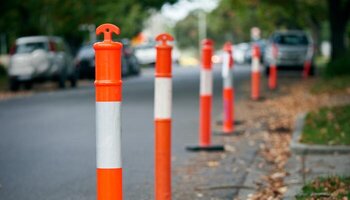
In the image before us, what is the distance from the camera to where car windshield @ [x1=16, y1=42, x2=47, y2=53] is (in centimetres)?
2656

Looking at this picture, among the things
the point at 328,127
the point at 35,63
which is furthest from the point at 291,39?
the point at 328,127

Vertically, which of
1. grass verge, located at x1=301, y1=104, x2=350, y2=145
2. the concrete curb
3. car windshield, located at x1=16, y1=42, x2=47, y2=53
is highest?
car windshield, located at x1=16, y1=42, x2=47, y2=53

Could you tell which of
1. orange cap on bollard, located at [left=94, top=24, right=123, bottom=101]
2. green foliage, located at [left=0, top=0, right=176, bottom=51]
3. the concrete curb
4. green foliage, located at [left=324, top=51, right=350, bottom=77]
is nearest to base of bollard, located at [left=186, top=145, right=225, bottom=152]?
the concrete curb

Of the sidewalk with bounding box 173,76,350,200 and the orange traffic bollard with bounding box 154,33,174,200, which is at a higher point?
the orange traffic bollard with bounding box 154,33,174,200

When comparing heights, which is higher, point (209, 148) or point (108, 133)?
point (108, 133)

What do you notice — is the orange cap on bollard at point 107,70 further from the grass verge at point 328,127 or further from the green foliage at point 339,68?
the green foliage at point 339,68

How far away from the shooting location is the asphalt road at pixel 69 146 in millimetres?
7578

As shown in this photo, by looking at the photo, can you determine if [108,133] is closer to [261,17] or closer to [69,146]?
[69,146]

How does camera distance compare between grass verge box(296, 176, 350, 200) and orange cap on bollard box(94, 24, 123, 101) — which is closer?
orange cap on bollard box(94, 24, 123, 101)

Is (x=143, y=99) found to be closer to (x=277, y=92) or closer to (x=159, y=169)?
(x=277, y=92)

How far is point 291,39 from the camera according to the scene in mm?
35719

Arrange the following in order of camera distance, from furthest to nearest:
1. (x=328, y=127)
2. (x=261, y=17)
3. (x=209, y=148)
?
(x=261, y=17) < (x=328, y=127) < (x=209, y=148)

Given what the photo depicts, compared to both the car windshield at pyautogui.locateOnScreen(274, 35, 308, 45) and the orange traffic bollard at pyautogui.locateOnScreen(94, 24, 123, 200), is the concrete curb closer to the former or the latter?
the orange traffic bollard at pyautogui.locateOnScreen(94, 24, 123, 200)

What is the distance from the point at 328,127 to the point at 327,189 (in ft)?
14.4
